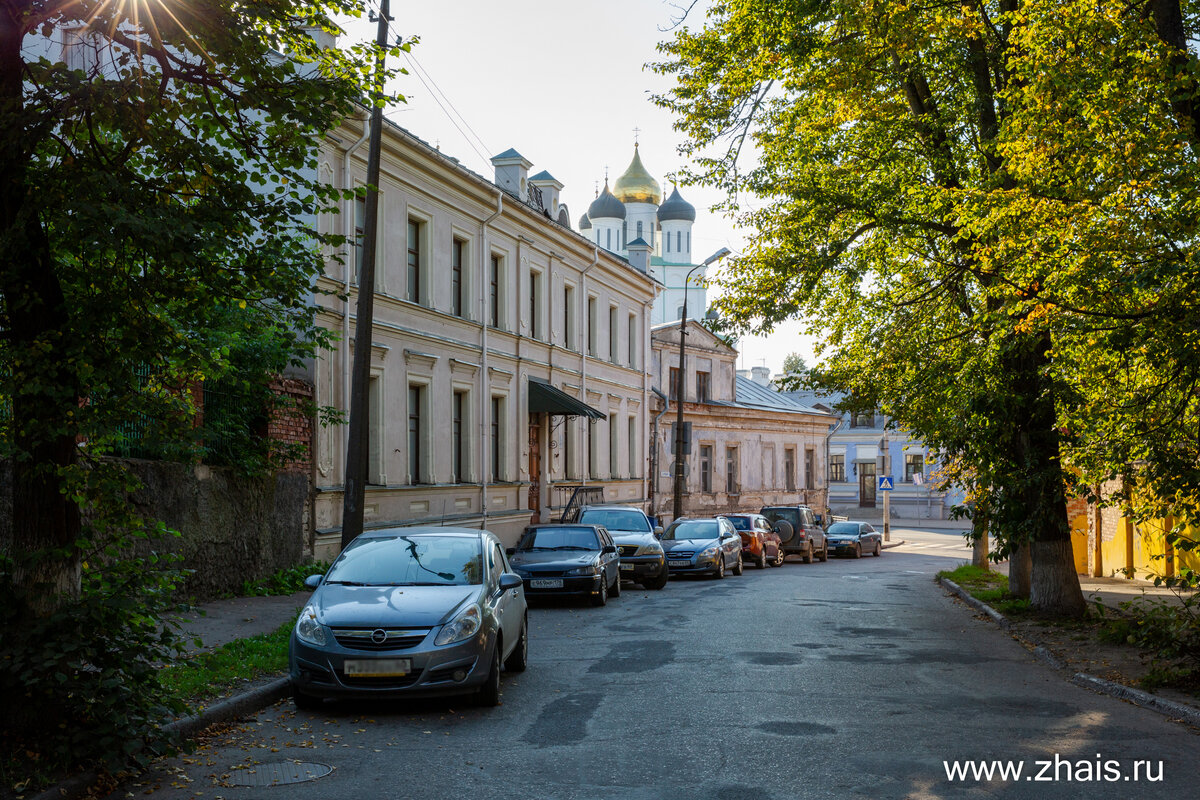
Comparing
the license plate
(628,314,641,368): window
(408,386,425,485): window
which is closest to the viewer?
the license plate

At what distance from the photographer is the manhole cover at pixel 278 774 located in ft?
22.8

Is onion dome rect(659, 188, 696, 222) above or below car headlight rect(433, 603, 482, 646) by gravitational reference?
above

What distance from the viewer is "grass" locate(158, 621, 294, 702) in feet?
28.7

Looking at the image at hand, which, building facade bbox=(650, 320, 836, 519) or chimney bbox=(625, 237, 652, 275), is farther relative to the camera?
building facade bbox=(650, 320, 836, 519)

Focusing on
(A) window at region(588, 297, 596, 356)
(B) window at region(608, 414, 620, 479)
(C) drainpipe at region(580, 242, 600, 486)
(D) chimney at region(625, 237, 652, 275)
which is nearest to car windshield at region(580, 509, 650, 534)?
(C) drainpipe at region(580, 242, 600, 486)

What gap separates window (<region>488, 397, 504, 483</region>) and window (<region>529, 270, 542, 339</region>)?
9.20ft

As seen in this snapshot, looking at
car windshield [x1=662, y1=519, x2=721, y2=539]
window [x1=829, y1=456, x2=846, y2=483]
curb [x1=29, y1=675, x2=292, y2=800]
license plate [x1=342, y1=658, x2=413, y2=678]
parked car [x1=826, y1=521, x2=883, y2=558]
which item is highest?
window [x1=829, y1=456, x2=846, y2=483]

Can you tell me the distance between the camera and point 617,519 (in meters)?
24.0

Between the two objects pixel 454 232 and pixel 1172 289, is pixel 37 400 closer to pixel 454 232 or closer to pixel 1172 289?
pixel 1172 289

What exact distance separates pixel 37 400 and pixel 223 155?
6.37 feet

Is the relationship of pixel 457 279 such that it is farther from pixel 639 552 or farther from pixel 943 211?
pixel 943 211

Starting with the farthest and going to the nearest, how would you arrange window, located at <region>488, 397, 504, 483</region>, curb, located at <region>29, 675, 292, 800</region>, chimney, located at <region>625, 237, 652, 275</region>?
1. chimney, located at <region>625, 237, 652, 275</region>
2. window, located at <region>488, 397, 504, 483</region>
3. curb, located at <region>29, 675, 292, 800</region>

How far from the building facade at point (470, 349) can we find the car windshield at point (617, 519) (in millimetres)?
3746

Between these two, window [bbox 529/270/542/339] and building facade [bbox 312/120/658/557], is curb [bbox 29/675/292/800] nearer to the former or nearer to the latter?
building facade [bbox 312/120/658/557]
